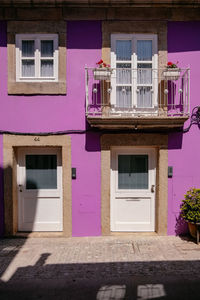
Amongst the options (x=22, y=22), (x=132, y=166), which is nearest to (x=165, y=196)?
(x=132, y=166)

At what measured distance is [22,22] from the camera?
5535 mm

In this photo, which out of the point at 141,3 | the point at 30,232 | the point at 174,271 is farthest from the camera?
the point at 30,232

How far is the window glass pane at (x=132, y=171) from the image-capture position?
5.89 meters

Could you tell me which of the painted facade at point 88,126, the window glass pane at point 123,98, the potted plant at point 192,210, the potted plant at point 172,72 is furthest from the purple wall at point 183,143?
the window glass pane at point 123,98

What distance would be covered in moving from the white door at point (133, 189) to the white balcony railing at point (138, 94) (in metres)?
1.03

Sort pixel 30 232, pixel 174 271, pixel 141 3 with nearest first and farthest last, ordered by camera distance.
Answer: pixel 174 271, pixel 141 3, pixel 30 232

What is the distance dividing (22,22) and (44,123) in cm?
249

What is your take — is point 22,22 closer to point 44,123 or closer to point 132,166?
point 44,123

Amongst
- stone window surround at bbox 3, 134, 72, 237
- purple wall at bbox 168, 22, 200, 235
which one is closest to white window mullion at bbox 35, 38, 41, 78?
A: stone window surround at bbox 3, 134, 72, 237

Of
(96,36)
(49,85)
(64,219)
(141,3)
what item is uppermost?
(141,3)

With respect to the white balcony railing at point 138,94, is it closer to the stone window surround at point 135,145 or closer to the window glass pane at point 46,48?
the stone window surround at point 135,145

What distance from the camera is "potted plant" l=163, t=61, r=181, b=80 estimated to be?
5238 millimetres

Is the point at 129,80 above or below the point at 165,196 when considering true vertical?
above

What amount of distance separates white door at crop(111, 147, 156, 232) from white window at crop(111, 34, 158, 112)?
116 centimetres
